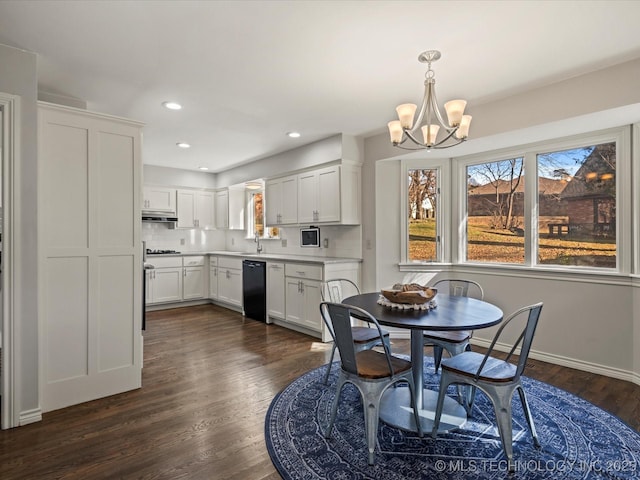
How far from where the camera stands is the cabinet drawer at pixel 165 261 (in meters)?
5.82

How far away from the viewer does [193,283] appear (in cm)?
630

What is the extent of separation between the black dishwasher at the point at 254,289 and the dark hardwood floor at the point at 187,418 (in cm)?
109

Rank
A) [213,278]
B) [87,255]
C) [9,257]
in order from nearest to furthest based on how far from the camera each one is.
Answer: [9,257], [87,255], [213,278]

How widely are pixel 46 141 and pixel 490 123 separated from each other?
12.1 feet

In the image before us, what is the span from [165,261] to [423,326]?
201 inches

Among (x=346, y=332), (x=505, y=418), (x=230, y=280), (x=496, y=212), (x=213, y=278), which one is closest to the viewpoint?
(x=505, y=418)

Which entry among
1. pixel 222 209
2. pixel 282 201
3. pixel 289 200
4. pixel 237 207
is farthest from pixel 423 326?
pixel 222 209

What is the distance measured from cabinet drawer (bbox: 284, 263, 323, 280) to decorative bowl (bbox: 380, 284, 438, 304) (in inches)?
68.5

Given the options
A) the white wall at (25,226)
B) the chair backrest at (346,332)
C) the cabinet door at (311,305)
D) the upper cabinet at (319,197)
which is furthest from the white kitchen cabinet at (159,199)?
the chair backrest at (346,332)

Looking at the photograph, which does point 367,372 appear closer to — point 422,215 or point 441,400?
point 441,400

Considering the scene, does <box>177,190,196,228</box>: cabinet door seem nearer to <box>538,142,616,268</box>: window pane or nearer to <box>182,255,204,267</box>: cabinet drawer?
<box>182,255,204,267</box>: cabinet drawer

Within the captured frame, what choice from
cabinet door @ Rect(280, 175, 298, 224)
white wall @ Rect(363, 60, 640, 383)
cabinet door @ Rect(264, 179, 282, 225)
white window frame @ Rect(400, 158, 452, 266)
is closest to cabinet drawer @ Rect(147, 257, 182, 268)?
cabinet door @ Rect(264, 179, 282, 225)

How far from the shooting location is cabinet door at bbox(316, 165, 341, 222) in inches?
173

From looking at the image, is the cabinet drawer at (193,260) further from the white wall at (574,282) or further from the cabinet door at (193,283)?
the white wall at (574,282)
